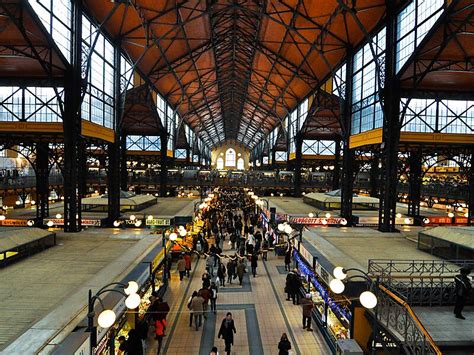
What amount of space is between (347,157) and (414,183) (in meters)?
5.09

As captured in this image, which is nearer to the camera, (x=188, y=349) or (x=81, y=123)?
(x=188, y=349)

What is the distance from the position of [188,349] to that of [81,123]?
A: 486 inches

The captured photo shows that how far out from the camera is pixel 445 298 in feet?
27.8

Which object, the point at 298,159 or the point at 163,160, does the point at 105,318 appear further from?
the point at 298,159

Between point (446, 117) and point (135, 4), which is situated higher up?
point (135, 4)

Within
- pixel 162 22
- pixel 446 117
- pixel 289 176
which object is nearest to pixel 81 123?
pixel 162 22

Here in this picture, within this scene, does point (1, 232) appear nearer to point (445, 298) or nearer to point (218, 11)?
point (445, 298)

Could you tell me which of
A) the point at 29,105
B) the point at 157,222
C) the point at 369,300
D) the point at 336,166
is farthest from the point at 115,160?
the point at 336,166

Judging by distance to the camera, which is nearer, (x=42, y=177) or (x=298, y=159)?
(x=42, y=177)

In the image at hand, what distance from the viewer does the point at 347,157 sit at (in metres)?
24.7

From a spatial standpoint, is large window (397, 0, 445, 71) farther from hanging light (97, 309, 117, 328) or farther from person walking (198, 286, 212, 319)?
hanging light (97, 309, 117, 328)

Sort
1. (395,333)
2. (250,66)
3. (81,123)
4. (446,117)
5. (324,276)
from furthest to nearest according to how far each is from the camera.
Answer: (250,66), (446,117), (81,123), (324,276), (395,333)

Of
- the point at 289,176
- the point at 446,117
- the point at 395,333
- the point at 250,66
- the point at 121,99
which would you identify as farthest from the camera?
the point at 289,176

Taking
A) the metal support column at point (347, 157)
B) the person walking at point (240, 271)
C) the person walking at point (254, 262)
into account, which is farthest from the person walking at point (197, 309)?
the metal support column at point (347, 157)
